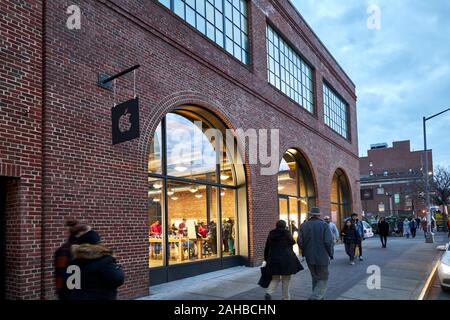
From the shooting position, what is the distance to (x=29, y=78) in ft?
22.0

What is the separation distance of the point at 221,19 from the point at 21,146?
319 inches

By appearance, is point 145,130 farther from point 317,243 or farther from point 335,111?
point 335,111

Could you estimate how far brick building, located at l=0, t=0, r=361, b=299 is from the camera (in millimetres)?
6547

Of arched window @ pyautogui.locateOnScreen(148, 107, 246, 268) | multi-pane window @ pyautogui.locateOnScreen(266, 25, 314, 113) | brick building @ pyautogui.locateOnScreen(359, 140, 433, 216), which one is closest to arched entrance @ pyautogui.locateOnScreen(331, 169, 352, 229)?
multi-pane window @ pyautogui.locateOnScreen(266, 25, 314, 113)

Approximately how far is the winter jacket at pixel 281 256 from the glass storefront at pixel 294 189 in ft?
27.6

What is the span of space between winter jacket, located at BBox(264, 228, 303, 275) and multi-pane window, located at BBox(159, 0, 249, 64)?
6.49 metres

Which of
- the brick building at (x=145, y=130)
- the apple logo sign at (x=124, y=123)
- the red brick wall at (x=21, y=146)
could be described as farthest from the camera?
the apple logo sign at (x=124, y=123)

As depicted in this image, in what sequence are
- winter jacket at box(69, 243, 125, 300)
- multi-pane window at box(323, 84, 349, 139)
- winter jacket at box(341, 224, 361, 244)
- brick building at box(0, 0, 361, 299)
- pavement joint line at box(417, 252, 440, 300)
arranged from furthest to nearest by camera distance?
multi-pane window at box(323, 84, 349, 139) → winter jacket at box(341, 224, 361, 244) → pavement joint line at box(417, 252, 440, 300) → brick building at box(0, 0, 361, 299) → winter jacket at box(69, 243, 125, 300)

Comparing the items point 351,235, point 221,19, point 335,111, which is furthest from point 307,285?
point 335,111

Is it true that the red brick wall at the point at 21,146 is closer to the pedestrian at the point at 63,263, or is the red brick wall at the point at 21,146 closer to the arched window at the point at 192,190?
the pedestrian at the point at 63,263

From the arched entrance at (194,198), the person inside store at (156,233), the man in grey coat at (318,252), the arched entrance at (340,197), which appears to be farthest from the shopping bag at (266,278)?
the arched entrance at (340,197)

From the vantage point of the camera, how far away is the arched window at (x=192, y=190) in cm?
998

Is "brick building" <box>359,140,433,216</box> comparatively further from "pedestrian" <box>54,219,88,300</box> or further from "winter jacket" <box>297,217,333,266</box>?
"pedestrian" <box>54,219,88,300</box>
